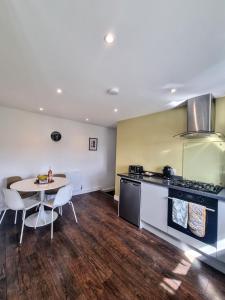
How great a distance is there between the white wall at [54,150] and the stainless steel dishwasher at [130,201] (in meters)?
1.88

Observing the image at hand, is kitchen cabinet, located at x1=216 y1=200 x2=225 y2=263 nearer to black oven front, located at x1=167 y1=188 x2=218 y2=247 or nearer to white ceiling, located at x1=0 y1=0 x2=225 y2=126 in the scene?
black oven front, located at x1=167 y1=188 x2=218 y2=247

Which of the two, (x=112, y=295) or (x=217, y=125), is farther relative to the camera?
(x=217, y=125)

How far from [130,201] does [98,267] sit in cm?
123

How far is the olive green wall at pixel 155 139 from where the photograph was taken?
274 cm

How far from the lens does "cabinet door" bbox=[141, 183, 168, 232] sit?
87.1 inches

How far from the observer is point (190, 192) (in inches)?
75.3

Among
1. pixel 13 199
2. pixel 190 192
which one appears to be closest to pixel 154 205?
pixel 190 192

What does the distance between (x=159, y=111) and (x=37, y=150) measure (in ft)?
10.4

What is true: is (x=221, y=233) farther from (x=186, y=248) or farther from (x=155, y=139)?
(x=155, y=139)

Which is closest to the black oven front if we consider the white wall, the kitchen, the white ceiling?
the kitchen

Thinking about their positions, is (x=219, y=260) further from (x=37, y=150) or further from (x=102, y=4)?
(x=37, y=150)

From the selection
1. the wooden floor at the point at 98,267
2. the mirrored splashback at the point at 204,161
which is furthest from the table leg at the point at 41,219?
the mirrored splashback at the point at 204,161

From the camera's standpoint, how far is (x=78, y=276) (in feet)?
5.12

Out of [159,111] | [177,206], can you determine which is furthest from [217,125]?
[177,206]
